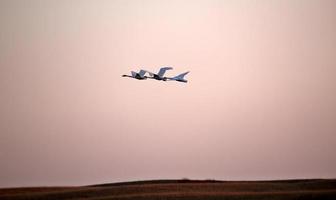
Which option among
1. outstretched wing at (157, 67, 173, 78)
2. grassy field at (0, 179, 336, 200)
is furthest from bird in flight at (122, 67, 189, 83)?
grassy field at (0, 179, 336, 200)

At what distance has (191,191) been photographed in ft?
2.92

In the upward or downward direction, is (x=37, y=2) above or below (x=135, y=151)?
above

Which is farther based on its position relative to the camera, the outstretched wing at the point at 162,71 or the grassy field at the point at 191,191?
the outstretched wing at the point at 162,71

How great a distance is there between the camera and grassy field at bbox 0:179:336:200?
836 mm

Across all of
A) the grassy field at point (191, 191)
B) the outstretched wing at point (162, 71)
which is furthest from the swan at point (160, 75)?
the grassy field at point (191, 191)

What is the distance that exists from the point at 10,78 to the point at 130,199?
54cm

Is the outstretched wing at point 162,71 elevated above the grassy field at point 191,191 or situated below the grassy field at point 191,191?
above

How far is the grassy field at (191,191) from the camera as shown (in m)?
0.84

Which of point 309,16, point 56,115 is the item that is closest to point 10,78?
point 56,115

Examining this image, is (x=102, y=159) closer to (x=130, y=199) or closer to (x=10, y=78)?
(x=130, y=199)

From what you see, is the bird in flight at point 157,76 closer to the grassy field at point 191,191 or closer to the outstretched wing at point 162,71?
the outstretched wing at point 162,71

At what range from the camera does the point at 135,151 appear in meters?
1.02

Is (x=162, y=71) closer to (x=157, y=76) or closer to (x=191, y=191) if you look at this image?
(x=157, y=76)

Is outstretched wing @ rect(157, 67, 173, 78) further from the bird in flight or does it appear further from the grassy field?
the grassy field
